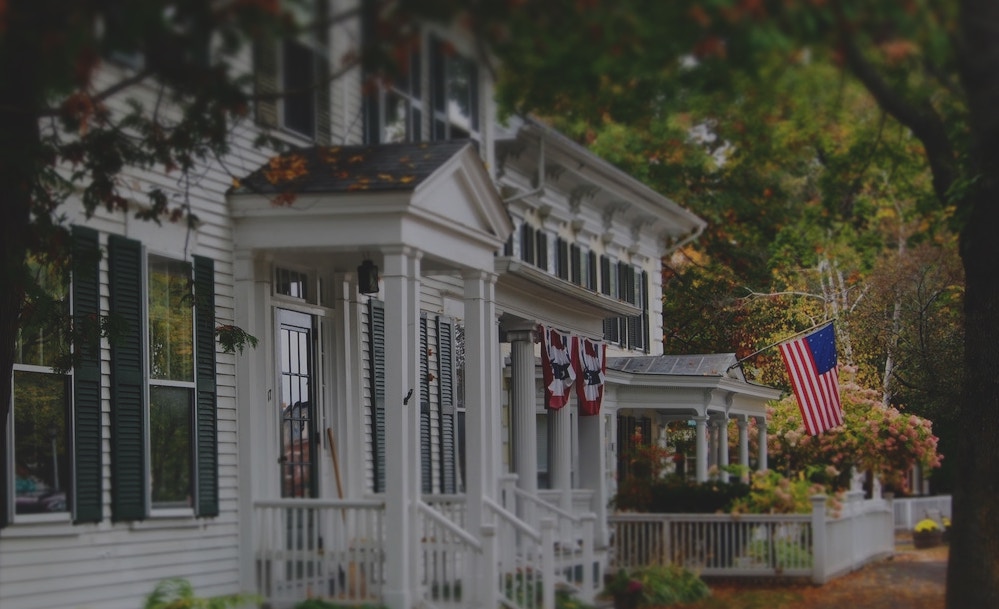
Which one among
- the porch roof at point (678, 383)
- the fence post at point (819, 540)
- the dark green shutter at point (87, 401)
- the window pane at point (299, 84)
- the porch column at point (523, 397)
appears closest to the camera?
the dark green shutter at point (87, 401)

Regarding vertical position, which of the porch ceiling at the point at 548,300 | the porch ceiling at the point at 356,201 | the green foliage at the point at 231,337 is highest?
the porch ceiling at the point at 356,201

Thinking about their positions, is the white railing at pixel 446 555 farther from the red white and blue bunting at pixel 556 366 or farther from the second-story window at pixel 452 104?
the red white and blue bunting at pixel 556 366

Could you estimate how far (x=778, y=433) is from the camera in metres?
33.7

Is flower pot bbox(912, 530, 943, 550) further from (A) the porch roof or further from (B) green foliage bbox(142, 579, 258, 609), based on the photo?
(B) green foliage bbox(142, 579, 258, 609)

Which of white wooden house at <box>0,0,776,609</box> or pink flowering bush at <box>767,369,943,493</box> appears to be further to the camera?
pink flowering bush at <box>767,369,943,493</box>

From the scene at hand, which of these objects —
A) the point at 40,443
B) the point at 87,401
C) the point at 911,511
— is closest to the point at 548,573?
the point at 87,401

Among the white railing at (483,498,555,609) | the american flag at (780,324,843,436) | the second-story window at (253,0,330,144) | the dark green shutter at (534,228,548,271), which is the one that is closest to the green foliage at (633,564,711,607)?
the white railing at (483,498,555,609)

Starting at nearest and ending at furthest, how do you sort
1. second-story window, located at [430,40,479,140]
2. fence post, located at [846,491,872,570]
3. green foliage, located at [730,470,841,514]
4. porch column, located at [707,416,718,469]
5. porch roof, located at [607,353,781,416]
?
second-story window, located at [430,40,479,140]
green foliage, located at [730,470,841,514]
fence post, located at [846,491,872,570]
porch roof, located at [607,353,781,416]
porch column, located at [707,416,718,469]

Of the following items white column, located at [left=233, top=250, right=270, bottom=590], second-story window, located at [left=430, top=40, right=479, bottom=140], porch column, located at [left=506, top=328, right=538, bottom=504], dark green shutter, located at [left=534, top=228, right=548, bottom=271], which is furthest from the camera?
dark green shutter, located at [left=534, top=228, right=548, bottom=271]

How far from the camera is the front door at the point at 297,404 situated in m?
16.6

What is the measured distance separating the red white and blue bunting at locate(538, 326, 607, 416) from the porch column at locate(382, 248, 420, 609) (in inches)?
237

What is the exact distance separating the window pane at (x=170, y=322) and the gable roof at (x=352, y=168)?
1019 mm

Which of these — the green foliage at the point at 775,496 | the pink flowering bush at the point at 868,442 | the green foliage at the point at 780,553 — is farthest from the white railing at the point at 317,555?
the pink flowering bush at the point at 868,442

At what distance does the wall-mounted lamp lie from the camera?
55.0 ft
